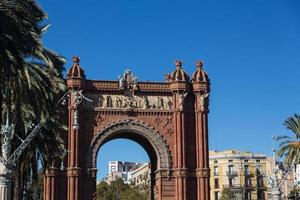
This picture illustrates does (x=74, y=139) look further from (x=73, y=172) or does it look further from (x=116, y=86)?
(x=116, y=86)

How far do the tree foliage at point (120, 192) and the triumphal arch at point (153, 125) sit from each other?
3506cm

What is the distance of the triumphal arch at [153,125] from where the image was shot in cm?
4931

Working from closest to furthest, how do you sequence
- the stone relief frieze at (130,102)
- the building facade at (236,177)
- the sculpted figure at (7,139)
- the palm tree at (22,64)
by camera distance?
the palm tree at (22,64) → the sculpted figure at (7,139) → the stone relief frieze at (130,102) → the building facade at (236,177)

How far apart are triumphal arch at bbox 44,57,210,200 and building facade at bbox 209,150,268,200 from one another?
43449 millimetres

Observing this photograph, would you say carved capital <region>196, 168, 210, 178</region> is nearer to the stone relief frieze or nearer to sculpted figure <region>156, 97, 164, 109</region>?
the stone relief frieze

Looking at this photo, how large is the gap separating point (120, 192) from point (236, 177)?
19277 millimetres

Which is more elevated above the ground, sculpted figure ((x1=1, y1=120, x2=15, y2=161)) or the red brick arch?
the red brick arch

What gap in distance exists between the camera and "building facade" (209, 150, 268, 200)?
93.8 meters

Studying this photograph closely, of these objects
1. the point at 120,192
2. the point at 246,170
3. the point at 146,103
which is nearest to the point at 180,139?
the point at 146,103

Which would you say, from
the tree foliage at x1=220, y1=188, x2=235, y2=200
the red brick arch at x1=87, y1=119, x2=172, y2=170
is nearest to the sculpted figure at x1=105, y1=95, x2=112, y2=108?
the red brick arch at x1=87, y1=119, x2=172, y2=170

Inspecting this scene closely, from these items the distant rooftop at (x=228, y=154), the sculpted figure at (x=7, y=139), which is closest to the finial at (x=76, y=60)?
the sculpted figure at (x=7, y=139)

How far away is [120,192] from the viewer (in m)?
98.4

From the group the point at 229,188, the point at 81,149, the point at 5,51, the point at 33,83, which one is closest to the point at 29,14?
the point at 5,51

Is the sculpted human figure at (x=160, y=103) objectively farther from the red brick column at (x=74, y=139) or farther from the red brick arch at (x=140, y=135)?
the red brick column at (x=74, y=139)
